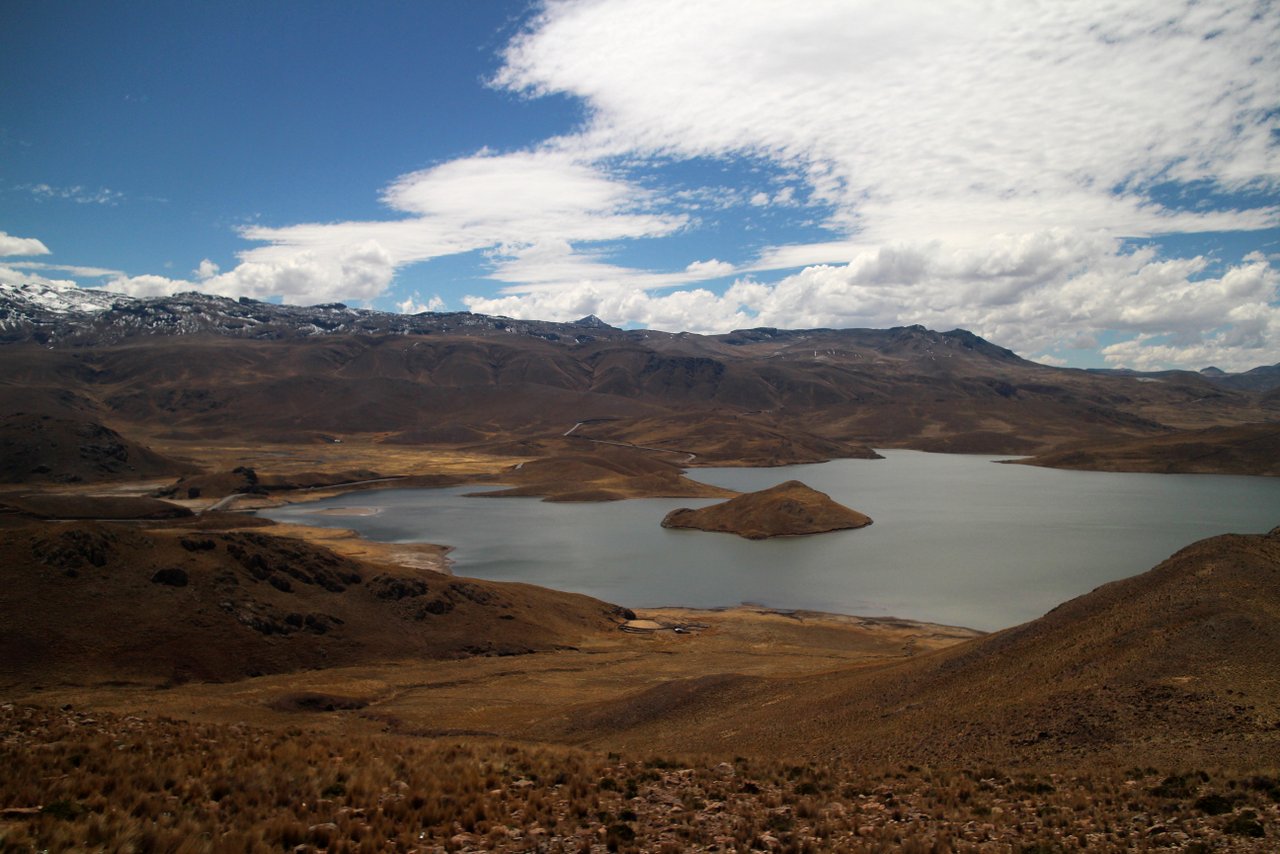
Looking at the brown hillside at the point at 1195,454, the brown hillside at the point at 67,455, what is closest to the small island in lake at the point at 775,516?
the brown hillside at the point at 1195,454

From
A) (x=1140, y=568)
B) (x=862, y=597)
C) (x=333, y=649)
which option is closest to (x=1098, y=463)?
(x=1140, y=568)

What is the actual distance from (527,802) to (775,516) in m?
83.3

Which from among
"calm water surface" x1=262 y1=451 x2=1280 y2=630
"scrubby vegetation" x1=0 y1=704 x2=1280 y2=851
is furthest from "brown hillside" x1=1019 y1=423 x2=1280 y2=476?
"scrubby vegetation" x1=0 y1=704 x2=1280 y2=851

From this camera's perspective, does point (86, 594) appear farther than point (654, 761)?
Yes

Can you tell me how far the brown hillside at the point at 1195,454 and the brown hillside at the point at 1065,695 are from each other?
492ft

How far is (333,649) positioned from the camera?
40500mm

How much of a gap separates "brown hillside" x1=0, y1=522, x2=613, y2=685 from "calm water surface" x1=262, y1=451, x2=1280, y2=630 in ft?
66.0

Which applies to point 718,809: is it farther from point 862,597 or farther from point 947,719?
point 862,597

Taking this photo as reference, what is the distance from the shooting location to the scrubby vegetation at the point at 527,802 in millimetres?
10734

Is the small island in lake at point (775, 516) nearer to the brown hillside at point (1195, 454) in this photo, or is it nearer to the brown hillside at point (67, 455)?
the brown hillside at point (1195, 454)

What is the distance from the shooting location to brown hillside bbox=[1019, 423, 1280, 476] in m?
149

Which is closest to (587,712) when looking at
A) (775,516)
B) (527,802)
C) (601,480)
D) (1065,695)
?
(1065,695)

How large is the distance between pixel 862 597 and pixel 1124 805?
5179 cm

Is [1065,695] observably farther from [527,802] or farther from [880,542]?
[880,542]
